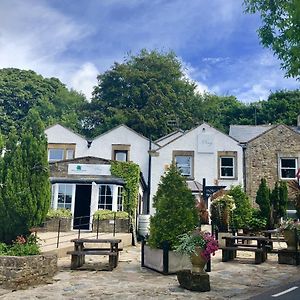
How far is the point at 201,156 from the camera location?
27.4m

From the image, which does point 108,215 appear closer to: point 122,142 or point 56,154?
point 122,142

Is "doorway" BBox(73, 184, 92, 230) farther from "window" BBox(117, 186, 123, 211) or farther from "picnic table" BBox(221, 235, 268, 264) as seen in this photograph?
"picnic table" BBox(221, 235, 268, 264)

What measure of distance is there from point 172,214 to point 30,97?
2049 inches

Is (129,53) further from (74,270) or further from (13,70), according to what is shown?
(74,270)

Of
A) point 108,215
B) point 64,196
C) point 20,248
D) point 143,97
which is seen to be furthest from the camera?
point 143,97

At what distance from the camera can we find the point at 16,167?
10250 millimetres

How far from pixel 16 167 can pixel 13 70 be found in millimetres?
56601

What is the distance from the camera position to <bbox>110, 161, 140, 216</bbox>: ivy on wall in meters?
19.9

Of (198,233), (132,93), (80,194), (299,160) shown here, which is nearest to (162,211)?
(198,233)

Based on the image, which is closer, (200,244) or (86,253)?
(200,244)

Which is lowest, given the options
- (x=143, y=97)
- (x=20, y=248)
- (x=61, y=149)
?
(x=20, y=248)

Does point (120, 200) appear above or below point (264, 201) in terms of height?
below

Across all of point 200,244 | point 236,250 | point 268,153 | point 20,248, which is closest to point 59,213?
point 20,248

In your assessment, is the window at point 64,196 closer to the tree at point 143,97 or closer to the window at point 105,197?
the window at point 105,197
